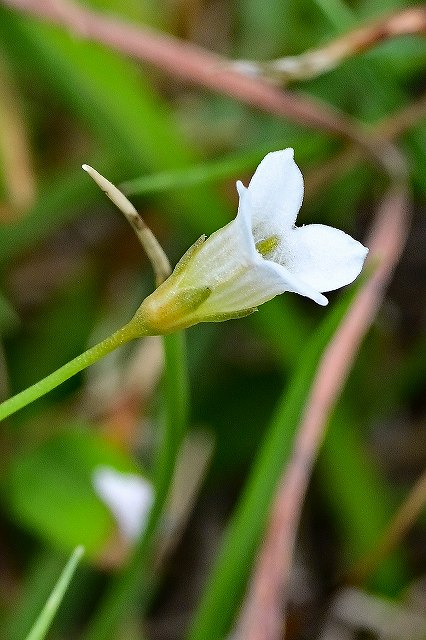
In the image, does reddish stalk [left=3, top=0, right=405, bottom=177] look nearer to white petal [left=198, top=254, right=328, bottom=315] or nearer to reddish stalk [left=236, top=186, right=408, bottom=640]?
reddish stalk [left=236, top=186, right=408, bottom=640]

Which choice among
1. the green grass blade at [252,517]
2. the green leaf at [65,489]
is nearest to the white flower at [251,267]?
the green grass blade at [252,517]

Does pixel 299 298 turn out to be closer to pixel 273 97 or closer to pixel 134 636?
pixel 273 97

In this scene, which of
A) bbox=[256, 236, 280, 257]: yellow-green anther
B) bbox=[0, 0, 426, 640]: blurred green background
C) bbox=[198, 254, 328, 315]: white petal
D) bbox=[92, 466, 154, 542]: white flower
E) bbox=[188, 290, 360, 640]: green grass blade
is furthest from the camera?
bbox=[0, 0, 426, 640]: blurred green background

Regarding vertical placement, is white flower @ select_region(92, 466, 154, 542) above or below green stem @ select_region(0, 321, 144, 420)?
above

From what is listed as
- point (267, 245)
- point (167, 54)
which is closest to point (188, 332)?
point (167, 54)

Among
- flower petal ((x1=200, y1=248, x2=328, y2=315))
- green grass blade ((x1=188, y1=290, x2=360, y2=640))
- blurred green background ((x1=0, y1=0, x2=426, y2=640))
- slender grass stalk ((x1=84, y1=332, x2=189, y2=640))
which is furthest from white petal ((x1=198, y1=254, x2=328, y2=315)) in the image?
blurred green background ((x1=0, y1=0, x2=426, y2=640))
